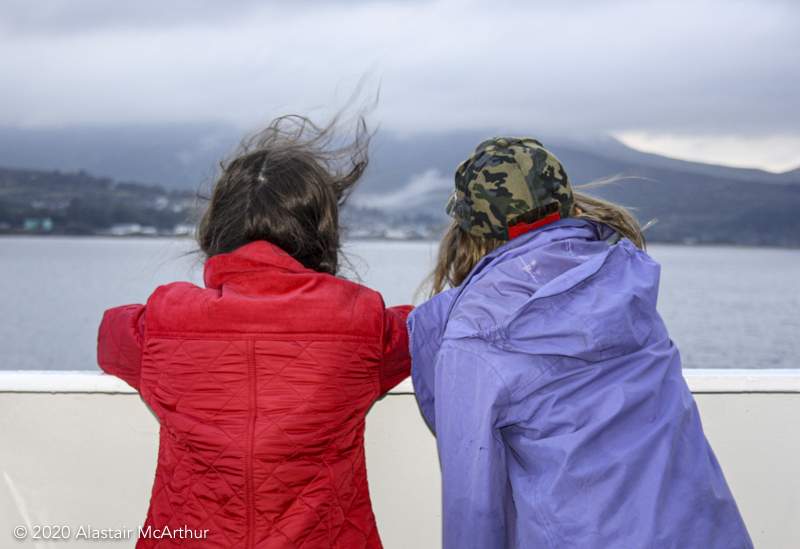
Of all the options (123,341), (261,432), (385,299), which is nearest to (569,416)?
(261,432)

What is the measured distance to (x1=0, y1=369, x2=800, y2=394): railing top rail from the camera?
153 centimetres

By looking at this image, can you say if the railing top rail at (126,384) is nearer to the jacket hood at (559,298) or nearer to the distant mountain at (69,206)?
the jacket hood at (559,298)

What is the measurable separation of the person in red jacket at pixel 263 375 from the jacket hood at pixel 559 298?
240mm

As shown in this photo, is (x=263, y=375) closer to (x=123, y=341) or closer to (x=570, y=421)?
(x=123, y=341)

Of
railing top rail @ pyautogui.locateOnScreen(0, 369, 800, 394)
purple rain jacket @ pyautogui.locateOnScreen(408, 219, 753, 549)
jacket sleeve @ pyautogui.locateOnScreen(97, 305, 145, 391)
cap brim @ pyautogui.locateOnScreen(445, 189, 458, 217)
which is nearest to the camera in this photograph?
purple rain jacket @ pyautogui.locateOnScreen(408, 219, 753, 549)

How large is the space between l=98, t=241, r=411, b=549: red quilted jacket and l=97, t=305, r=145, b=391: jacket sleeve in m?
0.05

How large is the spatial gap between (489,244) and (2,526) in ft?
5.30

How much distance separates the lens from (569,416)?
0.88m

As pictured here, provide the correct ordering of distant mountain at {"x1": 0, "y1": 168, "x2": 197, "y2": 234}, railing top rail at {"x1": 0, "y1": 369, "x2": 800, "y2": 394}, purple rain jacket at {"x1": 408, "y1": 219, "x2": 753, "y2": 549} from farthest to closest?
distant mountain at {"x1": 0, "y1": 168, "x2": 197, "y2": 234} → railing top rail at {"x1": 0, "y1": 369, "x2": 800, "y2": 394} → purple rain jacket at {"x1": 408, "y1": 219, "x2": 753, "y2": 549}

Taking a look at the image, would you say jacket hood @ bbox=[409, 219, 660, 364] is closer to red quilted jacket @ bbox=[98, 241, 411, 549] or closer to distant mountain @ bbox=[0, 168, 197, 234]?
red quilted jacket @ bbox=[98, 241, 411, 549]

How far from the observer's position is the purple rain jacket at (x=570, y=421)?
34.3 inches

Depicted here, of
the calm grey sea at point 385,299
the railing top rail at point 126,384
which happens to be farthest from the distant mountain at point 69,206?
the railing top rail at point 126,384

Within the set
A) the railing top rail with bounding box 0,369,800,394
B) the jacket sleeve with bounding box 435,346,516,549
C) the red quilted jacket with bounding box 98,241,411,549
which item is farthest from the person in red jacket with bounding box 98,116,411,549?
the railing top rail with bounding box 0,369,800,394

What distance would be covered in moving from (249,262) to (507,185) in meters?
0.53
